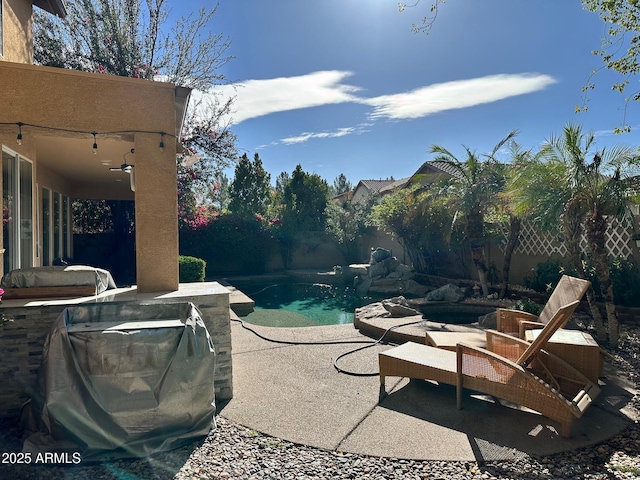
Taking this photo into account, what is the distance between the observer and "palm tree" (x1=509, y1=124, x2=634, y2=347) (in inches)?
255

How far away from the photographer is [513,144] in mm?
12273

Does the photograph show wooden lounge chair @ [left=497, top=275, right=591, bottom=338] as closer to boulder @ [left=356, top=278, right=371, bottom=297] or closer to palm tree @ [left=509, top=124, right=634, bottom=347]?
palm tree @ [left=509, top=124, right=634, bottom=347]

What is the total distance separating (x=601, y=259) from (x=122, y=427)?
22.9ft

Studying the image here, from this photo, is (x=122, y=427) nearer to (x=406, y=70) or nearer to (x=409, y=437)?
(x=409, y=437)

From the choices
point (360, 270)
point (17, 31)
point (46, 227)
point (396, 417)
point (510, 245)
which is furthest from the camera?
point (360, 270)

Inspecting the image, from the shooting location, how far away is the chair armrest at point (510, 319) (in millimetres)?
6230

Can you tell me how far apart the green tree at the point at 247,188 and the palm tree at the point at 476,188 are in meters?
15.2

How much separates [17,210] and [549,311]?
7.74m

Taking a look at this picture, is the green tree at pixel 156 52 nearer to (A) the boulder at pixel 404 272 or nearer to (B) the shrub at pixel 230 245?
(B) the shrub at pixel 230 245

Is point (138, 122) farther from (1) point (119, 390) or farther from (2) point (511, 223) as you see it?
(2) point (511, 223)

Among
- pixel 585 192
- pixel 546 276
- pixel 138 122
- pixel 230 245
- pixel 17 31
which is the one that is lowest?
pixel 546 276

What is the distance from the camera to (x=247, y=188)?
26094 millimetres

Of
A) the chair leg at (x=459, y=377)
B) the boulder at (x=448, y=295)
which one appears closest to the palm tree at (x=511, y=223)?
the boulder at (x=448, y=295)

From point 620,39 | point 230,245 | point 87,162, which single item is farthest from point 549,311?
point 230,245
